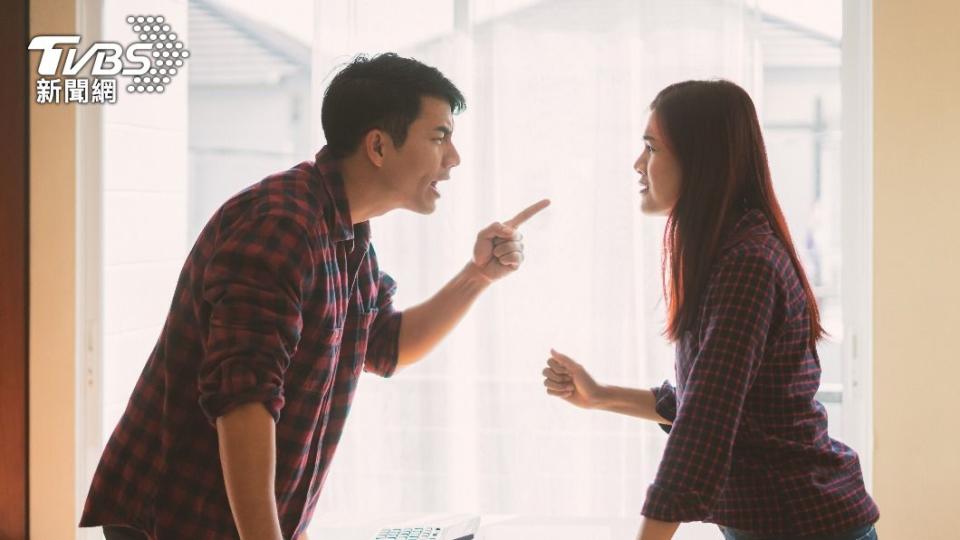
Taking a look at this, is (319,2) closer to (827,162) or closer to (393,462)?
(393,462)

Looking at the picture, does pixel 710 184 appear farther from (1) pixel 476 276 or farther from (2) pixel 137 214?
(2) pixel 137 214

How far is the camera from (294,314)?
4.01 ft

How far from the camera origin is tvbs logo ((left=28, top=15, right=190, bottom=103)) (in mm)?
2588

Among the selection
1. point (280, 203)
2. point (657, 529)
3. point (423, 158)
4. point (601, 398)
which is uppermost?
point (423, 158)

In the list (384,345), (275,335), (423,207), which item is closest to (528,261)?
(384,345)

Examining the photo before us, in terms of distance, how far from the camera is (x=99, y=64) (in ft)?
8.60

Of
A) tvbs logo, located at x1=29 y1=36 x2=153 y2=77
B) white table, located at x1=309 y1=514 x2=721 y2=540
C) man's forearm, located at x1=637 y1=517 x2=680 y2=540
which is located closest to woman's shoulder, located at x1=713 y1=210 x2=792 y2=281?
man's forearm, located at x1=637 y1=517 x2=680 y2=540

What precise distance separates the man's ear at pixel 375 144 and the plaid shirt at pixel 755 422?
1.97 ft

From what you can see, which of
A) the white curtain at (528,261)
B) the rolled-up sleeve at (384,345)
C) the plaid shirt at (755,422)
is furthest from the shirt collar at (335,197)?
the white curtain at (528,261)

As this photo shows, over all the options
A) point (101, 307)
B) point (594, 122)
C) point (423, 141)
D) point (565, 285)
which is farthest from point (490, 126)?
point (101, 307)

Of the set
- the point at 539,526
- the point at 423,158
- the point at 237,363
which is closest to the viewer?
the point at 237,363

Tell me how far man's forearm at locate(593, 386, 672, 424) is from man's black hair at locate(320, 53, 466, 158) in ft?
2.02

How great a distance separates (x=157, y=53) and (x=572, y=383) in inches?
74.7

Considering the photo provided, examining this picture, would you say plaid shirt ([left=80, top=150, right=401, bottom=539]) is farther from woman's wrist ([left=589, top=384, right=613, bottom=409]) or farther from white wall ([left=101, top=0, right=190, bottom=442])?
white wall ([left=101, top=0, right=190, bottom=442])
